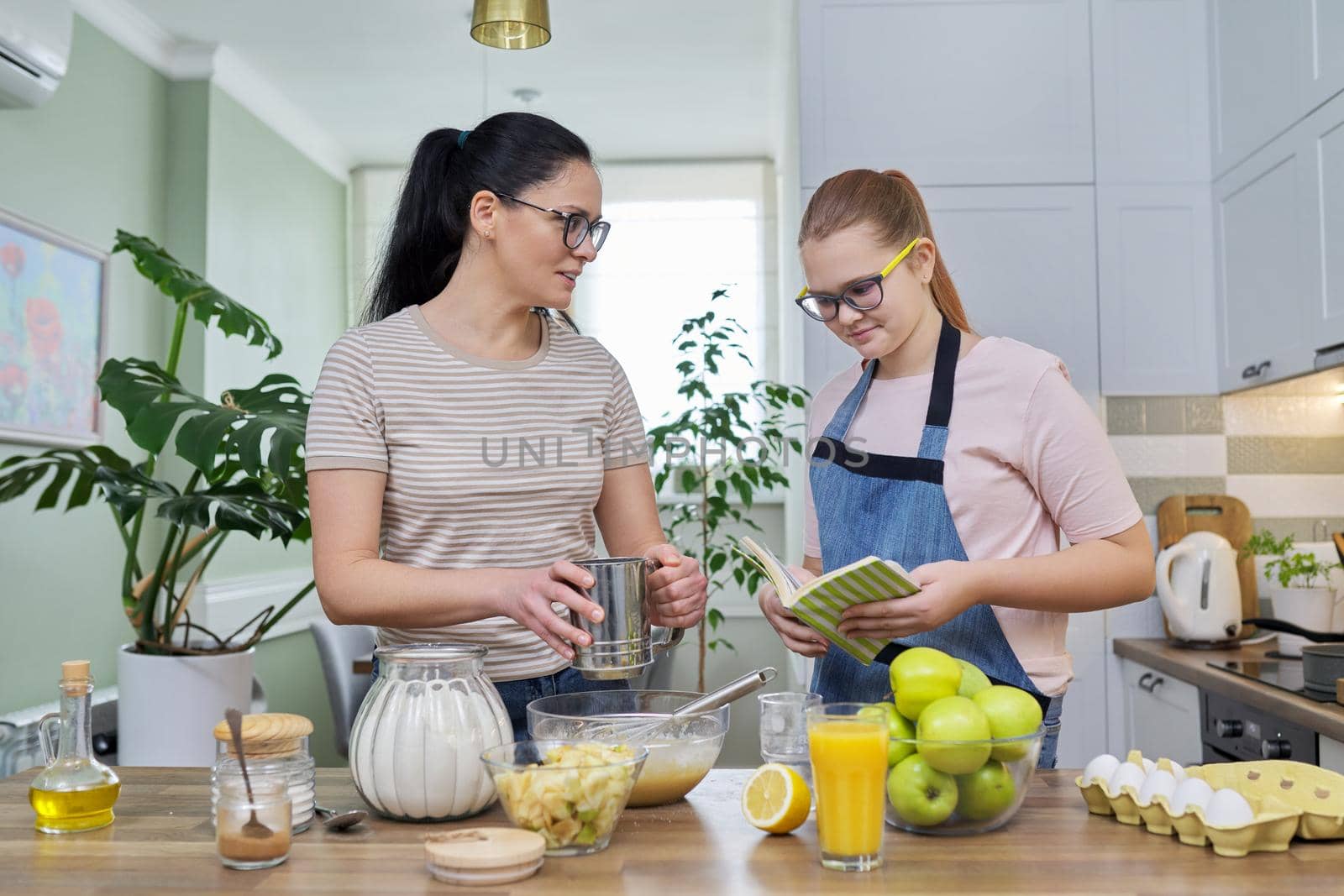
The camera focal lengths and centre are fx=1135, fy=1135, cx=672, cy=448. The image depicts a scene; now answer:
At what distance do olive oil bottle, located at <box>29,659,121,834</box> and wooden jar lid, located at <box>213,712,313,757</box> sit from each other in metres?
0.16

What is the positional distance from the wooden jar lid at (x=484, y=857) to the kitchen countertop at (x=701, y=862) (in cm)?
1

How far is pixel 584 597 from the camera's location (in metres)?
1.19

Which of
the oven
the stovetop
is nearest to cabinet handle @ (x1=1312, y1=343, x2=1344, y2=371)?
the stovetop

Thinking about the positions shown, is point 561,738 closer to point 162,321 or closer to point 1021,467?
point 1021,467

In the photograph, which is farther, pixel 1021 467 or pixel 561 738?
pixel 1021 467

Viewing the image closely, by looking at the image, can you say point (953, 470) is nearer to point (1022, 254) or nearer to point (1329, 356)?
point (1329, 356)

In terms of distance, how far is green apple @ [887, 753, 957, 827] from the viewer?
1.07 metres

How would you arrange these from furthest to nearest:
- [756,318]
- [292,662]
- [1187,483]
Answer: [756,318] → [292,662] → [1187,483]

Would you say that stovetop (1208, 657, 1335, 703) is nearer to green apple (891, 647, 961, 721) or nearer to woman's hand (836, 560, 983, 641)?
woman's hand (836, 560, 983, 641)

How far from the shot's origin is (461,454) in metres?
1.46

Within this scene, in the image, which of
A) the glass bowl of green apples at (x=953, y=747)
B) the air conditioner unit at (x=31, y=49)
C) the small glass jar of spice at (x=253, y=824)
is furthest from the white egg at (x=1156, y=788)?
the air conditioner unit at (x=31, y=49)

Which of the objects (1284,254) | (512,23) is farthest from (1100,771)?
(1284,254)

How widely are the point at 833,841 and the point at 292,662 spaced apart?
4.42 metres

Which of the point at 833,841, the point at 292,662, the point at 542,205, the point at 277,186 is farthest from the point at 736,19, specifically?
the point at 833,841
